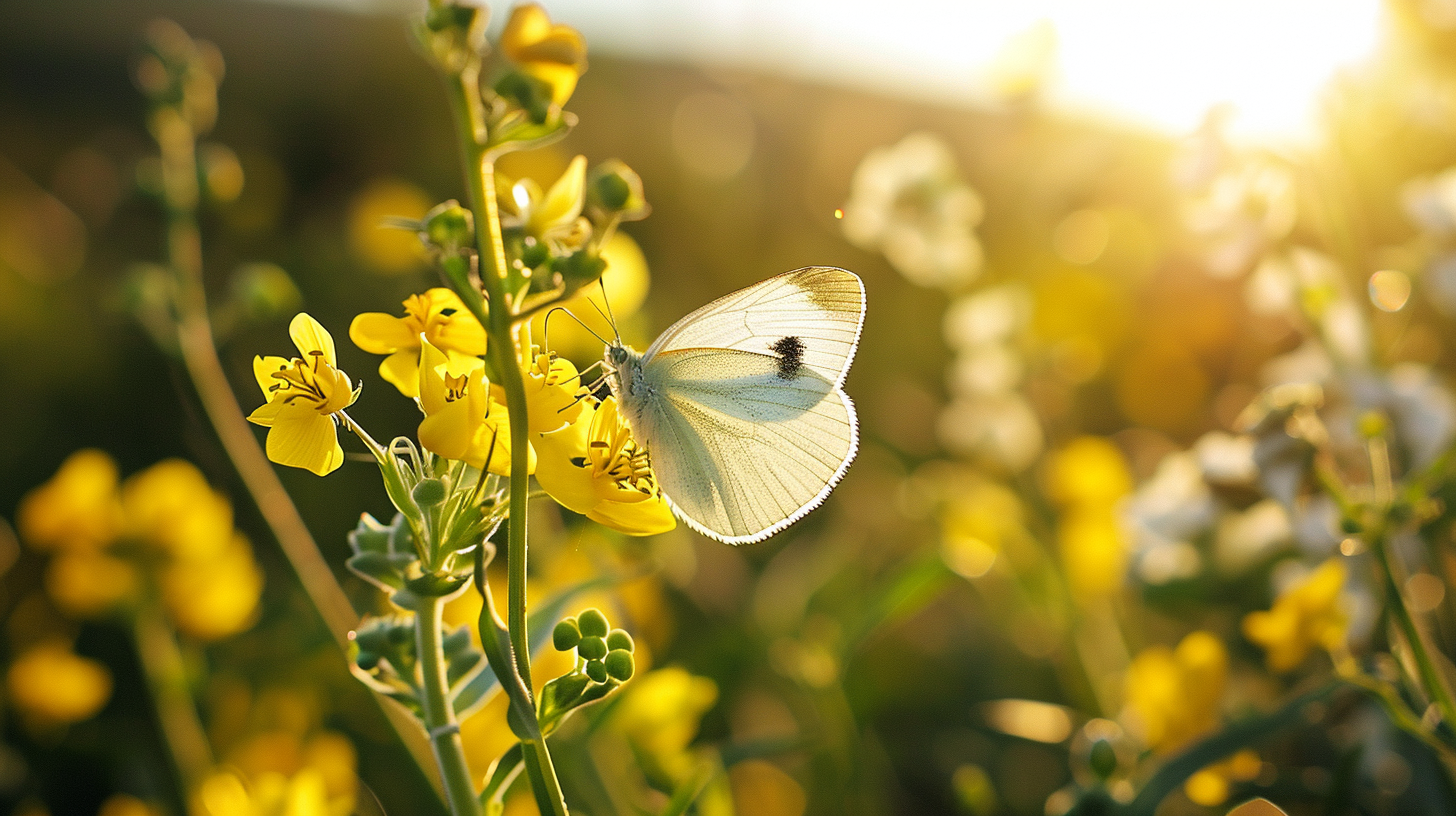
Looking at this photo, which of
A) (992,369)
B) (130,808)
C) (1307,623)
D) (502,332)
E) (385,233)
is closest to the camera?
(502,332)

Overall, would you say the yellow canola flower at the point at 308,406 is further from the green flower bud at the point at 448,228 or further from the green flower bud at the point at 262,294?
the green flower bud at the point at 262,294

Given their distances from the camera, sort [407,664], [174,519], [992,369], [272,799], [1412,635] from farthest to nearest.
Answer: [992,369] < [174,519] < [272,799] < [1412,635] < [407,664]

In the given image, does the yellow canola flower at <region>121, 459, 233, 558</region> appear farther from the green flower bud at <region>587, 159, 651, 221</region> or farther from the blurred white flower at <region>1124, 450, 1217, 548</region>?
the blurred white flower at <region>1124, 450, 1217, 548</region>

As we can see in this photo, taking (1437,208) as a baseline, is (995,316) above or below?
below

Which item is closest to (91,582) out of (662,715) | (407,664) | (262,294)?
(262,294)

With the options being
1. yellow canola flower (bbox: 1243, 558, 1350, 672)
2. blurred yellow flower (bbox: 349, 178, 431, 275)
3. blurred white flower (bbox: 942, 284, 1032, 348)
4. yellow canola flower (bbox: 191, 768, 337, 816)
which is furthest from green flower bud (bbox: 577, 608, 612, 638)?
blurred yellow flower (bbox: 349, 178, 431, 275)

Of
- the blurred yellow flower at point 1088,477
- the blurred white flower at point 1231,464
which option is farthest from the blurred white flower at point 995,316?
the blurred white flower at point 1231,464

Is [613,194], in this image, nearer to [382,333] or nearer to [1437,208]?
[382,333]
